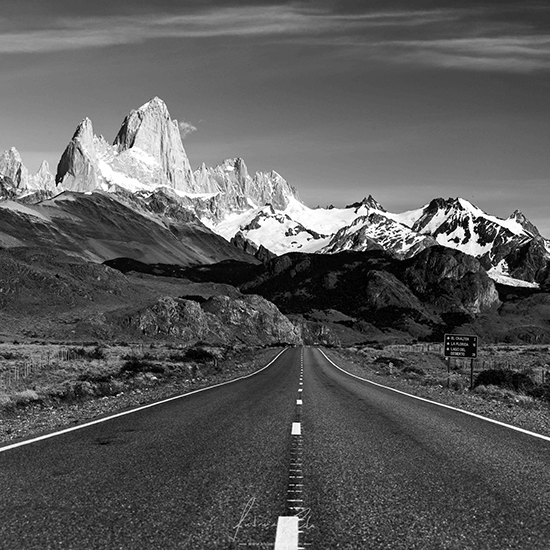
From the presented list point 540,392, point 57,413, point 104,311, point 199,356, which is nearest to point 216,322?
point 104,311

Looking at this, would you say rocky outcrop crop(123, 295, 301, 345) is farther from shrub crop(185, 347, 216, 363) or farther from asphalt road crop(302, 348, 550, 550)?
asphalt road crop(302, 348, 550, 550)

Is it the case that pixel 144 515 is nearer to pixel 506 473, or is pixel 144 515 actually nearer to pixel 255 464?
pixel 255 464

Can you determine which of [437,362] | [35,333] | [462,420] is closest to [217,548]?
[462,420]

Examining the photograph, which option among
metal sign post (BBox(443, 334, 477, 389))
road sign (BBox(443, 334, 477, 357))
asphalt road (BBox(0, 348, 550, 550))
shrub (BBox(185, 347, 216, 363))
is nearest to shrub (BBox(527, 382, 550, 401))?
metal sign post (BBox(443, 334, 477, 389))

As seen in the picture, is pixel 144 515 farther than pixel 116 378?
No

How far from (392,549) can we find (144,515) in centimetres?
258

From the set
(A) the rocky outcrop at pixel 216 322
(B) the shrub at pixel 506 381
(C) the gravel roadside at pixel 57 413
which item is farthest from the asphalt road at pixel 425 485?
(A) the rocky outcrop at pixel 216 322

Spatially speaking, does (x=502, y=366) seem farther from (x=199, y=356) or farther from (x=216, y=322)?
(x=216, y=322)

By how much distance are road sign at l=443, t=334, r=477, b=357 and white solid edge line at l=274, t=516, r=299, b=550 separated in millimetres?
23559

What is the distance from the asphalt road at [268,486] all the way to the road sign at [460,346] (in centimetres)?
1572

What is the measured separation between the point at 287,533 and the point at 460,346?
81.4 ft

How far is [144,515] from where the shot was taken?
570cm

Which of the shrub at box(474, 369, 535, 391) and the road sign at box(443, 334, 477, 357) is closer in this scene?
the road sign at box(443, 334, 477, 357)

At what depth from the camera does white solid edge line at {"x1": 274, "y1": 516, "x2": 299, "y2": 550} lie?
4844 mm
